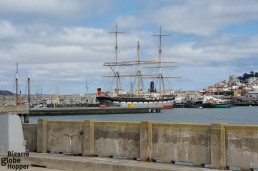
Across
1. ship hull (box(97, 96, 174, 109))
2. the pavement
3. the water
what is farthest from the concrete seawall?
ship hull (box(97, 96, 174, 109))

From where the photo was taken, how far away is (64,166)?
13.2 m

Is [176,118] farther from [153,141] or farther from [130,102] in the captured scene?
[153,141]

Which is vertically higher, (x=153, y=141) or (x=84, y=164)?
(x=153, y=141)

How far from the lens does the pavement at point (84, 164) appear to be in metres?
12.0

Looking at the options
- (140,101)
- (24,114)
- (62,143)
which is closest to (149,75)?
(140,101)

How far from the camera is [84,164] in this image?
1283 centimetres

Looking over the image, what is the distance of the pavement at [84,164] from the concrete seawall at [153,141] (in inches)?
15.0

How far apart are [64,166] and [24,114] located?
60.1m

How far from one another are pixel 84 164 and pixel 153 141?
2.06 metres

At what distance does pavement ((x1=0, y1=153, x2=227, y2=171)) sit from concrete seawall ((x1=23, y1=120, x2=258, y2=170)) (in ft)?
1.25

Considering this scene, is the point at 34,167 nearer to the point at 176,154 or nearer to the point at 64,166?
the point at 64,166

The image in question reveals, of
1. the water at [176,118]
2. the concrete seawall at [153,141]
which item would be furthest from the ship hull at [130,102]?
the concrete seawall at [153,141]

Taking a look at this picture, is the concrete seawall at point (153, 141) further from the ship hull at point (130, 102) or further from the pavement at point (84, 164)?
the ship hull at point (130, 102)

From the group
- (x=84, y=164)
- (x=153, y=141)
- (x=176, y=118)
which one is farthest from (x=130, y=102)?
(x=84, y=164)
